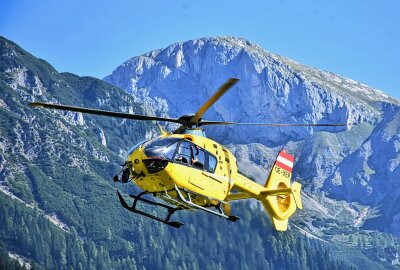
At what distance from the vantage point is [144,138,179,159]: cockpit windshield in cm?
4303

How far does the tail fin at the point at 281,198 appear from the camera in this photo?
54250 mm

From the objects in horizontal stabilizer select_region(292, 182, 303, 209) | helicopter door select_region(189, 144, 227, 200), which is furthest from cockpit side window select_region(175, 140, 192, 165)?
horizontal stabilizer select_region(292, 182, 303, 209)

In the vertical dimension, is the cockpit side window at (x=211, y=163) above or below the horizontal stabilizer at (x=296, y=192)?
below

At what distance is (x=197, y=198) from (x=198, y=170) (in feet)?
5.30

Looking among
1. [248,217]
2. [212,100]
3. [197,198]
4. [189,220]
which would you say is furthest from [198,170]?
[189,220]

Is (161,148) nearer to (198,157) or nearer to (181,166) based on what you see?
(181,166)

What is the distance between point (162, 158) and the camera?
4284cm

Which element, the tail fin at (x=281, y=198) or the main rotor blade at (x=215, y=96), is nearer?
the main rotor blade at (x=215, y=96)

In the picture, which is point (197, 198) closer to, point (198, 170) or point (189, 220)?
point (198, 170)

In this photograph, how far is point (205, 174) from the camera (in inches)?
1779

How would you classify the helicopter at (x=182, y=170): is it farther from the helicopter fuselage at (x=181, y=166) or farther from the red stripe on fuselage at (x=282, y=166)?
the red stripe on fuselage at (x=282, y=166)

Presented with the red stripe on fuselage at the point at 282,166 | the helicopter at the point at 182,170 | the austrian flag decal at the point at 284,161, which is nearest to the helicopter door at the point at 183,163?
the helicopter at the point at 182,170

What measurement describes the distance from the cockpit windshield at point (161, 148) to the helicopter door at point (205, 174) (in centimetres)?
148

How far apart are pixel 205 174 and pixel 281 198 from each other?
38.3ft
